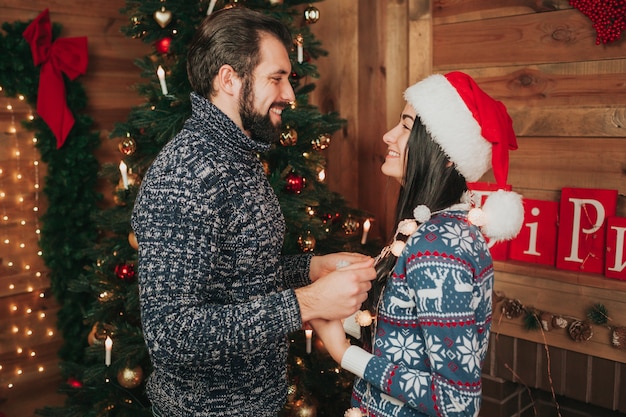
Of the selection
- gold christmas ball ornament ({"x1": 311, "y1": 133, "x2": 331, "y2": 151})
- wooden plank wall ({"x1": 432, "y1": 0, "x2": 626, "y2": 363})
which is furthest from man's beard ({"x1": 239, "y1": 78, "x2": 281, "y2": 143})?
wooden plank wall ({"x1": 432, "y1": 0, "x2": 626, "y2": 363})

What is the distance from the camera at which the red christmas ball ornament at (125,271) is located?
2.54 metres

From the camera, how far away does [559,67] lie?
2537 millimetres

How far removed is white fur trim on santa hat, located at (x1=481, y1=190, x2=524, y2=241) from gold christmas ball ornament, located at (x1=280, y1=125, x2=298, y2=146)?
103 cm

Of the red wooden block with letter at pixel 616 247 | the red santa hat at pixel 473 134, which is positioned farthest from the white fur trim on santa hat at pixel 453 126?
the red wooden block with letter at pixel 616 247

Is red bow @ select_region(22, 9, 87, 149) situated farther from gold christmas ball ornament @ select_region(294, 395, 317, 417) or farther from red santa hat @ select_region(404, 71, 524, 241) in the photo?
red santa hat @ select_region(404, 71, 524, 241)

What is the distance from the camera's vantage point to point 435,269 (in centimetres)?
136

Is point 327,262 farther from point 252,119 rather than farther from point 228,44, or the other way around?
point 228,44

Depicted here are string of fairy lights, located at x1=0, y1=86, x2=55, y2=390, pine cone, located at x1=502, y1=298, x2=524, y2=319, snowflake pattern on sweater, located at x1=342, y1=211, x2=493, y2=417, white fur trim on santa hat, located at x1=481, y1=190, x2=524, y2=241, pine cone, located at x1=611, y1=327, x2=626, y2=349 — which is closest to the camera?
snowflake pattern on sweater, located at x1=342, y1=211, x2=493, y2=417

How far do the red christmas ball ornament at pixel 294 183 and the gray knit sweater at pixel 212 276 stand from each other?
0.82 meters

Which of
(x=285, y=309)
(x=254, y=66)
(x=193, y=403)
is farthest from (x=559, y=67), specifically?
(x=193, y=403)

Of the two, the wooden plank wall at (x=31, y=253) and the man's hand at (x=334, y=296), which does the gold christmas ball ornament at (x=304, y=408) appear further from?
the wooden plank wall at (x=31, y=253)

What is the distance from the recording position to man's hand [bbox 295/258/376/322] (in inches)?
56.6

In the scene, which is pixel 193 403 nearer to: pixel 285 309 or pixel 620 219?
pixel 285 309

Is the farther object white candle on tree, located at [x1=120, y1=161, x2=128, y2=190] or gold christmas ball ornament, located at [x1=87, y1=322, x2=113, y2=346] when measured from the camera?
gold christmas ball ornament, located at [x1=87, y1=322, x2=113, y2=346]
